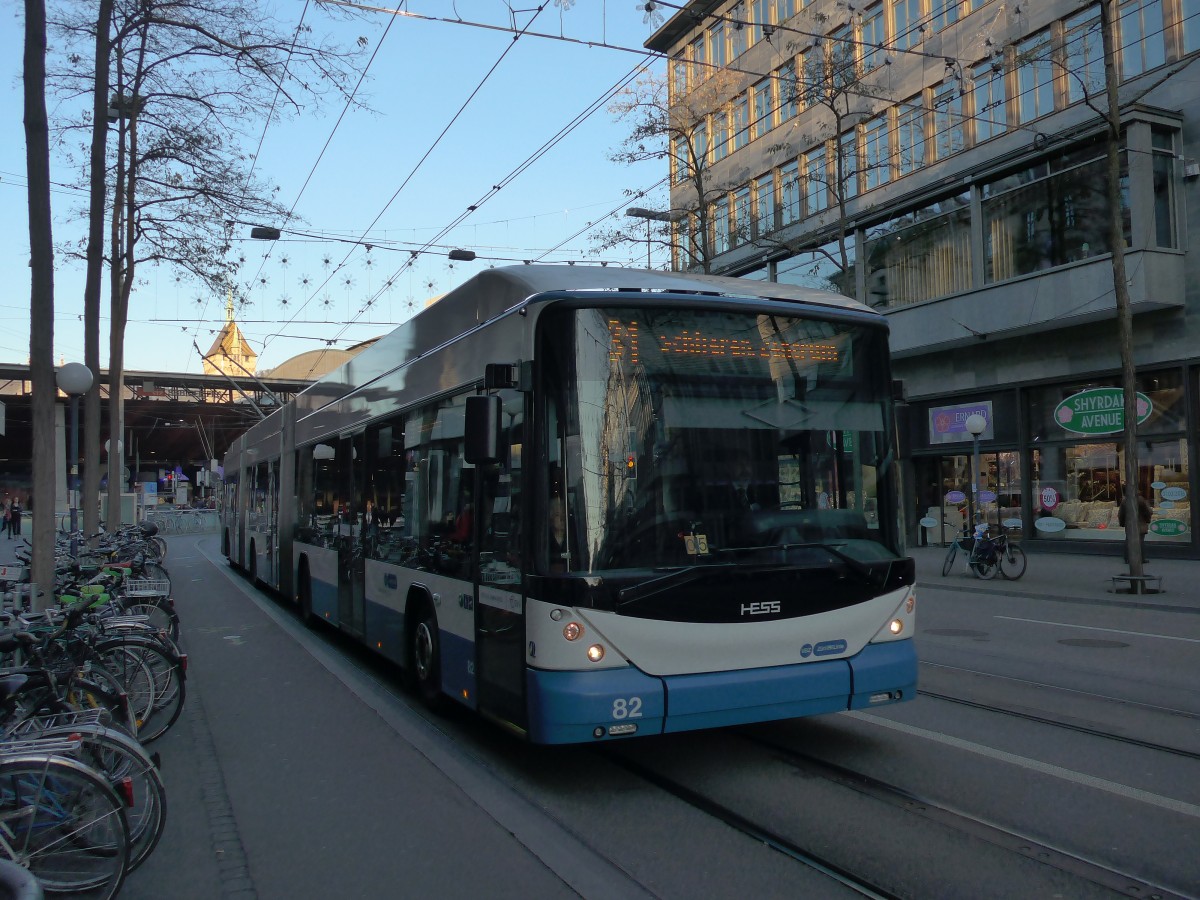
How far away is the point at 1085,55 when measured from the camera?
859 inches

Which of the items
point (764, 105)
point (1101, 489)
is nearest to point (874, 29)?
point (764, 105)

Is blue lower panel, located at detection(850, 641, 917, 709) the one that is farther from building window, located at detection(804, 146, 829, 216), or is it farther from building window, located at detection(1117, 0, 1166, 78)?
building window, located at detection(804, 146, 829, 216)

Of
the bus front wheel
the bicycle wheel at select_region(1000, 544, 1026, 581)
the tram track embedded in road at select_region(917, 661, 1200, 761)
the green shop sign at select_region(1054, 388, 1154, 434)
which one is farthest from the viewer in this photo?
the green shop sign at select_region(1054, 388, 1154, 434)

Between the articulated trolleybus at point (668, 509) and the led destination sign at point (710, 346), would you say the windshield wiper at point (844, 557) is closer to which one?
the articulated trolleybus at point (668, 509)

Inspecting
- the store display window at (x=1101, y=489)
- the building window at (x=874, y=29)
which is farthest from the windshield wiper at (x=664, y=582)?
the building window at (x=874, y=29)

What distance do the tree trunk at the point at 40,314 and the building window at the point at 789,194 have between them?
25.1 metres

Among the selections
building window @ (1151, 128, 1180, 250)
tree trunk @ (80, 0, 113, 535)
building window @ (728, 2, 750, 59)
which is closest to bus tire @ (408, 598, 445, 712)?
tree trunk @ (80, 0, 113, 535)

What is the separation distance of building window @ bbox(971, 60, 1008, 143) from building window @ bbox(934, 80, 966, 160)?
45cm

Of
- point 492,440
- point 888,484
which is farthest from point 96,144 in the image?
point 888,484

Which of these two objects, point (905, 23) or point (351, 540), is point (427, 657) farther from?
point (905, 23)

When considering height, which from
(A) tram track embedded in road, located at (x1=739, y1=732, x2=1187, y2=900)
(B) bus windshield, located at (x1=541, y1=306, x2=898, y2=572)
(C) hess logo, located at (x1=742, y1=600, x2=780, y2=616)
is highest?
(B) bus windshield, located at (x1=541, y1=306, x2=898, y2=572)

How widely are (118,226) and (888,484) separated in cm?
2012

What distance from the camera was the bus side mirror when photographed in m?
5.84

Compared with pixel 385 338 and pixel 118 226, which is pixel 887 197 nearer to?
pixel 118 226
